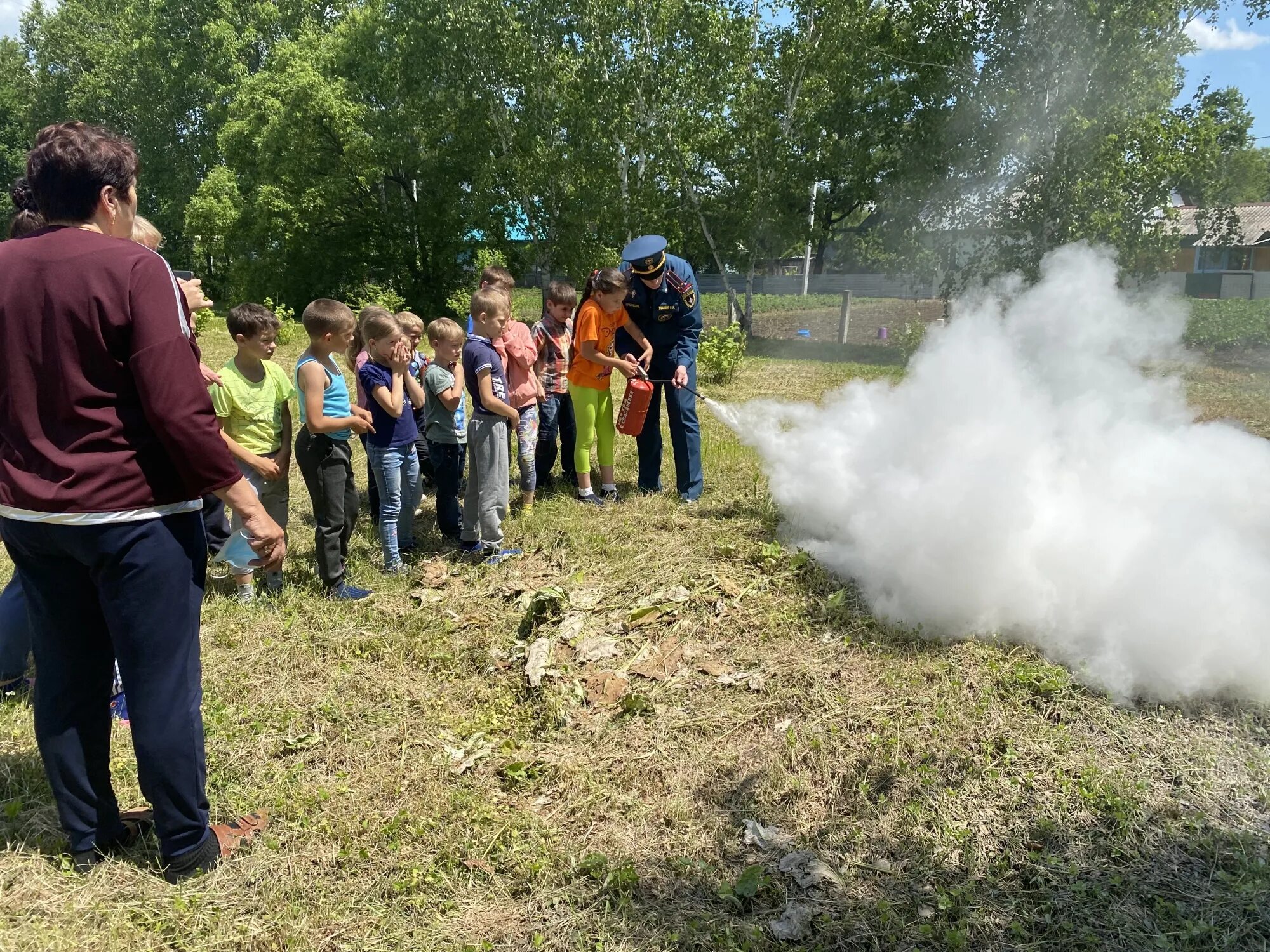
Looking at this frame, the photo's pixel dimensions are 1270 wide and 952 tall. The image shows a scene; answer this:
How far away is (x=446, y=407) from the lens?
5.74m

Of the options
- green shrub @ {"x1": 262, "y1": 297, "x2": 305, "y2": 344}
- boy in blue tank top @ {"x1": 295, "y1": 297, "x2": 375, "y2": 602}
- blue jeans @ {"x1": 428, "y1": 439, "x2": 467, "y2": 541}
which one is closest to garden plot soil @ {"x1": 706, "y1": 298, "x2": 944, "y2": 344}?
green shrub @ {"x1": 262, "y1": 297, "x2": 305, "y2": 344}

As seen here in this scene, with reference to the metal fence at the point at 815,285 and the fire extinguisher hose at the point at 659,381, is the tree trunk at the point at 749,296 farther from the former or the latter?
the metal fence at the point at 815,285

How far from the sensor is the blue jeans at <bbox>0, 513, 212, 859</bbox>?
2502 millimetres

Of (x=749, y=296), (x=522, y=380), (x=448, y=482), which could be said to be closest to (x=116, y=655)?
(x=448, y=482)

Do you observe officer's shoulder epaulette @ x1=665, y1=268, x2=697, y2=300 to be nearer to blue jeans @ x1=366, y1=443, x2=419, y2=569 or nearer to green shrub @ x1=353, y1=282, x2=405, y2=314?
blue jeans @ x1=366, y1=443, x2=419, y2=569

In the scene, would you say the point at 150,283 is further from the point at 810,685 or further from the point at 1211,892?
the point at 1211,892

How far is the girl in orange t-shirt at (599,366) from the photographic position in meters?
6.30

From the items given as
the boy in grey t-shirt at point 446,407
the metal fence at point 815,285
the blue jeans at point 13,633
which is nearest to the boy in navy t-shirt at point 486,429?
the boy in grey t-shirt at point 446,407

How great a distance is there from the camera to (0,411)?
8.11ft

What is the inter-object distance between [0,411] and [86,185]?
73cm

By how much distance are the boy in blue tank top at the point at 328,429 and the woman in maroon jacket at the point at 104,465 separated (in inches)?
82.5

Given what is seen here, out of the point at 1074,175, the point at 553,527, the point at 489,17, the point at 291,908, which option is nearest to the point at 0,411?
the point at 291,908

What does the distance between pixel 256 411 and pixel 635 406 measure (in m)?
2.79

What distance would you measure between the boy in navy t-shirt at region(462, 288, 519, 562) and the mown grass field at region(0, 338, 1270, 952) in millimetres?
1012
